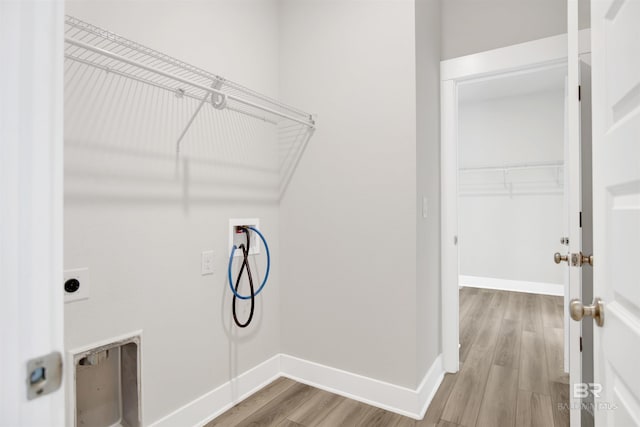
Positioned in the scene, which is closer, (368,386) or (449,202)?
(368,386)

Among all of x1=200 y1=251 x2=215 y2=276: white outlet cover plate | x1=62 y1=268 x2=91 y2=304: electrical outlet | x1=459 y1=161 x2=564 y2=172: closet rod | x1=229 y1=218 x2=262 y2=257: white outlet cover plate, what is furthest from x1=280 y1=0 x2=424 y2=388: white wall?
x1=459 y1=161 x2=564 y2=172: closet rod

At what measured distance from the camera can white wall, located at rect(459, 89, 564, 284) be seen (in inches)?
171

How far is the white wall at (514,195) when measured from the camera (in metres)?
4.35

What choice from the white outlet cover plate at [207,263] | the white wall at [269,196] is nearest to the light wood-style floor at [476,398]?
the white wall at [269,196]

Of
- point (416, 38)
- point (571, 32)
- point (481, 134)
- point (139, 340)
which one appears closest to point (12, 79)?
point (139, 340)

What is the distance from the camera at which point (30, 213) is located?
0.45 m

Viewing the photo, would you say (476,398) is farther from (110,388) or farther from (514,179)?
(514,179)

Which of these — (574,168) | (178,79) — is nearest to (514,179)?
(574,168)

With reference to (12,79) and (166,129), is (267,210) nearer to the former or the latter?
(166,129)

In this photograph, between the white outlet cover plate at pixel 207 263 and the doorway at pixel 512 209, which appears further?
the doorway at pixel 512 209

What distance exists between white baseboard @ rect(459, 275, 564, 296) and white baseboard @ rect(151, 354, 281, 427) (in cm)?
365

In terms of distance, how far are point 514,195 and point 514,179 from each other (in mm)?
221

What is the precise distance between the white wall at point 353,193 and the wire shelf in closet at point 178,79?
0.13m

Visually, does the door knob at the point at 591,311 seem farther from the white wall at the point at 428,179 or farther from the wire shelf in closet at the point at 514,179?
the wire shelf in closet at the point at 514,179
